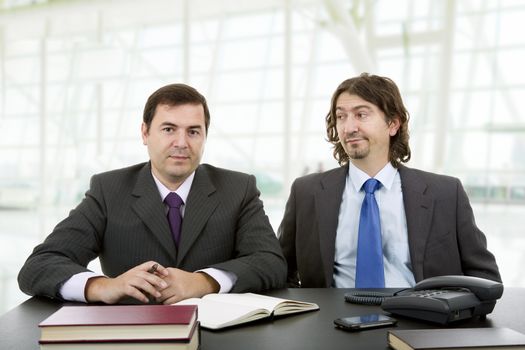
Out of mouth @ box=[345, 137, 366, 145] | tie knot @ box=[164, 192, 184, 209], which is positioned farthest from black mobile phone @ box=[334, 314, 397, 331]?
mouth @ box=[345, 137, 366, 145]

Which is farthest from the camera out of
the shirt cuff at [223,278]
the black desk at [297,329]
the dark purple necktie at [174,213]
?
the dark purple necktie at [174,213]

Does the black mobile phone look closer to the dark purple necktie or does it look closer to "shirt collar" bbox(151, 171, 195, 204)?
the dark purple necktie

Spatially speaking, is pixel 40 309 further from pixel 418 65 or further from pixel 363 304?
pixel 418 65

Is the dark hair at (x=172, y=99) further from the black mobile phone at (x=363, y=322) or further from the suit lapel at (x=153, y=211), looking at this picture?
the black mobile phone at (x=363, y=322)

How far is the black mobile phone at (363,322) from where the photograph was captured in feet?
4.48

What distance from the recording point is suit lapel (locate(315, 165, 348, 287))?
256cm

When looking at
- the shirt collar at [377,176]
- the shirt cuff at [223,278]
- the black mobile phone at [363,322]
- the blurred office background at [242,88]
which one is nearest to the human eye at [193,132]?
the shirt cuff at [223,278]

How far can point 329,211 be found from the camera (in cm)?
Result: 263

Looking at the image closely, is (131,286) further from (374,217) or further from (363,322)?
(374,217)

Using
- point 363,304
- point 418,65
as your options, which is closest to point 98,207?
point 363,304

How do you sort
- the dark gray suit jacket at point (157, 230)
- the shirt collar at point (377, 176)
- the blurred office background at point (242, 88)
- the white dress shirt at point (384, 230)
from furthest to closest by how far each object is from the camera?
the blurred office background at point (242, 88) < the shirt collar at point (377, 176) < the white dress shirt at point (384, 230) < the dark gray suit jacket at point (157, 230)

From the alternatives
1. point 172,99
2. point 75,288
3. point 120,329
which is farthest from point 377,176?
point 120,329

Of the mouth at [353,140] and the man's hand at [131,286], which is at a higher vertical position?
the mouth at [353,140]

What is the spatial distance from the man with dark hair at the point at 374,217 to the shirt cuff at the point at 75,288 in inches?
45.2
